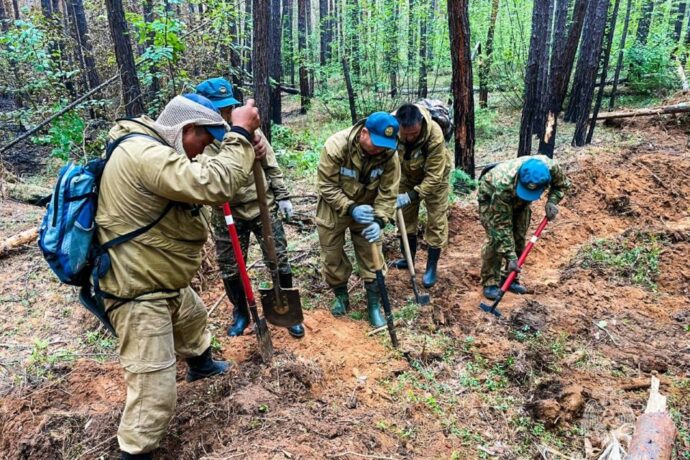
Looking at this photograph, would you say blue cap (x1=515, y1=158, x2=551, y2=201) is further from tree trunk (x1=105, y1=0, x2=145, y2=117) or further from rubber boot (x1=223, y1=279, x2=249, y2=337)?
tree trunk (x1=105, y1=0, x2=145, y2=117)

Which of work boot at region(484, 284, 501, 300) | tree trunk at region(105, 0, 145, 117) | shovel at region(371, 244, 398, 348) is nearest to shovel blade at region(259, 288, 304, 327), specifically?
shovel at region(371, 244, 398, 348)

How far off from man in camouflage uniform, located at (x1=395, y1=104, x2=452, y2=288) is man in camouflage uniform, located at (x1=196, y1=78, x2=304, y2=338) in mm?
Result: 1356

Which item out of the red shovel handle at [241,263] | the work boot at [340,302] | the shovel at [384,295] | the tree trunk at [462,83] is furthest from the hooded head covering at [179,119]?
the tree trunk at [462,83]

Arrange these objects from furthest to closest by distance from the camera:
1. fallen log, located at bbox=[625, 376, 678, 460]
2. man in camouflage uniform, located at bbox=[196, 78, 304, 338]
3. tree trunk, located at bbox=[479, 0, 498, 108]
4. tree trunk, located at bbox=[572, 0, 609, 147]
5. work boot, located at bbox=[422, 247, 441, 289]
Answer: tree trunk, located at bbox=[479, 0, 498, 108], tree trunk, located at bbox=[572, 0, 609, 147], work boot, located at bbox=[422, 247, 441, 289], man in camouflage uniform, located at bbox=[196, 78, 304, 338], fallen log, located at bbox=[625, 376, 678, 460]

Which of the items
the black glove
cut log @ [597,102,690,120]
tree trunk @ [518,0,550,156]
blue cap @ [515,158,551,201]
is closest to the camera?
blue cap @ [515,158,551,201]

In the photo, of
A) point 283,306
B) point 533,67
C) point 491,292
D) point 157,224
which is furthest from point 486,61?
point 157,224

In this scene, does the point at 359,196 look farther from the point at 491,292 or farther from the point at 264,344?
the point at 491,292

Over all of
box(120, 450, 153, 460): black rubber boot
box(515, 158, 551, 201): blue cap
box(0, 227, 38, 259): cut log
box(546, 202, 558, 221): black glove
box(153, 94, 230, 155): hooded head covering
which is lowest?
box(0, 227, 38, 259): cut log

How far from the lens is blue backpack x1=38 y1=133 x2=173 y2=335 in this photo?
2289mm

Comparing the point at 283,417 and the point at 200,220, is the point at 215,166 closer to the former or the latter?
the point at 200,220

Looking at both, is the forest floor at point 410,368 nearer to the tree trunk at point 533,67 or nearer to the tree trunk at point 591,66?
the tree trunk at point 533,67

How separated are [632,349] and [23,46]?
9950mm

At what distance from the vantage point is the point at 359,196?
438 cm

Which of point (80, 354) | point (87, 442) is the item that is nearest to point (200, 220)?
point (87, 442)
